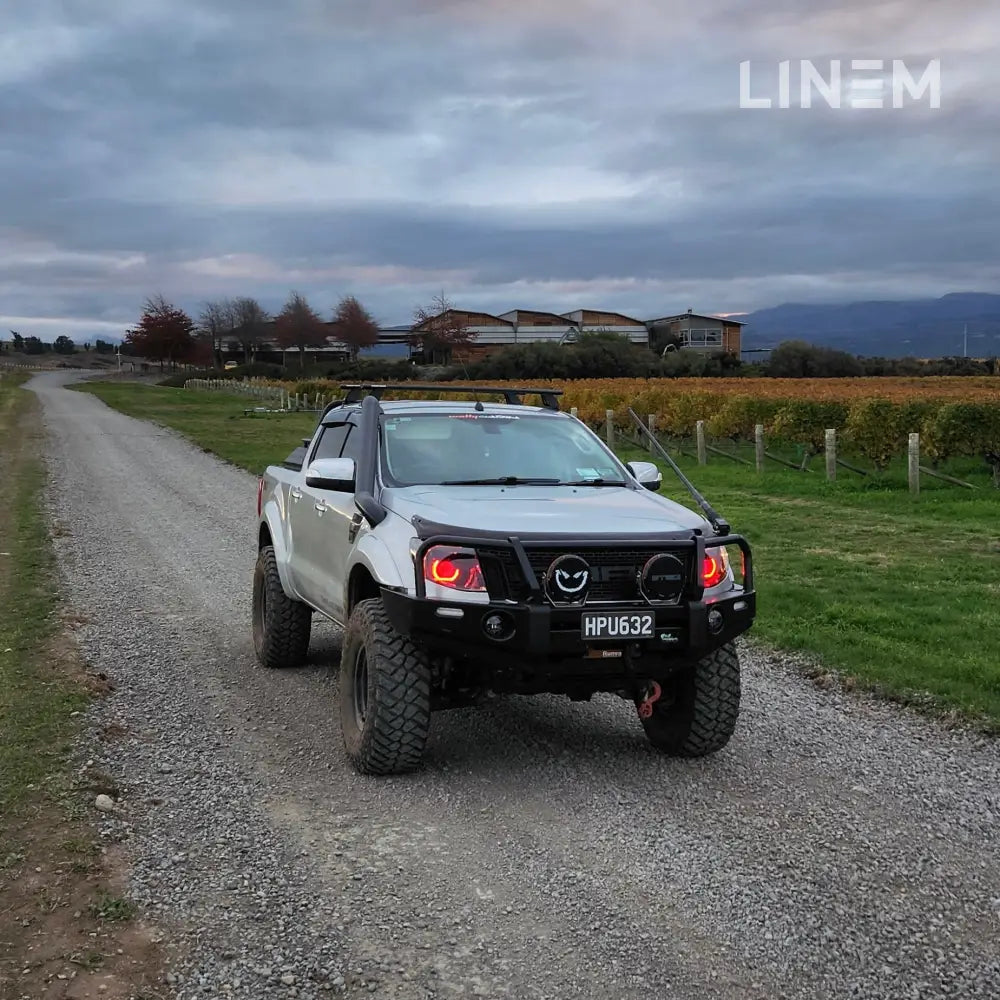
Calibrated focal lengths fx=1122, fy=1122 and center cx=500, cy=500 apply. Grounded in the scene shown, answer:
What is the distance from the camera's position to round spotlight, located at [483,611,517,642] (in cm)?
507

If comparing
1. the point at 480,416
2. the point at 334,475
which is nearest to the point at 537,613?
the point at 334,475

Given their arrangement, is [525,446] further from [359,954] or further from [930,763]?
[359,954]

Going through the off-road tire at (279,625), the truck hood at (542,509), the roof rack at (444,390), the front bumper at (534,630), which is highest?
the roof rack at (444,390)

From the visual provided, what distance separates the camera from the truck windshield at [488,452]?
6.41 meters

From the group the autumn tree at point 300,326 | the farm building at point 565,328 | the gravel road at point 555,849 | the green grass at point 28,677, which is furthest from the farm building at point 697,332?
the gravel road at point 555,849

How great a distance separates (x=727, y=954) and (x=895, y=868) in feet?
3.48

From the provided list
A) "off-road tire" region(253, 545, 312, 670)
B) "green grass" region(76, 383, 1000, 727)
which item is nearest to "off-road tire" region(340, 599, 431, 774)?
"off-road tire" region(253, 545, 312, 670)

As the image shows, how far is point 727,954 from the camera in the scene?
12.4ft

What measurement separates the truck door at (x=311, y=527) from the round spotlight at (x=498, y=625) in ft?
6.08

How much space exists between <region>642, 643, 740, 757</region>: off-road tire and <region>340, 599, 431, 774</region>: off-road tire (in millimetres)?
1328

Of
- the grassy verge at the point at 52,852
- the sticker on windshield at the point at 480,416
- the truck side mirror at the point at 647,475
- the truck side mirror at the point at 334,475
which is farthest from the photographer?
the sticker on windshield at the point at 480,416

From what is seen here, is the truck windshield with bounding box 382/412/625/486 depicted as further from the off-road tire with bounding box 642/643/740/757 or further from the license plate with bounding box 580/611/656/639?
the license plate with bounding box 580/611/656/639

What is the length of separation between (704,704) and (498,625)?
1.28 meters

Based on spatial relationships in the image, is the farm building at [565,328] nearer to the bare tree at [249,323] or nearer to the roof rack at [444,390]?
the bare tree at [249,323]
